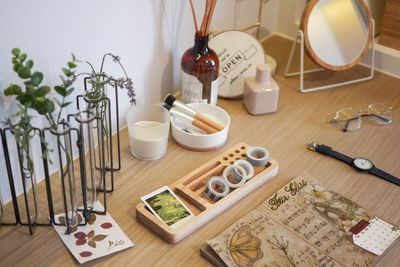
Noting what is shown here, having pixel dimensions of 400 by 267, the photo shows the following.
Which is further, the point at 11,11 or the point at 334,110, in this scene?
the point at 334,110

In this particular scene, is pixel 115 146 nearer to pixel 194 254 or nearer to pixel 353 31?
pixel 194 254

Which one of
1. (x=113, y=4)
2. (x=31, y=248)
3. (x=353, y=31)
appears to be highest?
(x=113, y=4)

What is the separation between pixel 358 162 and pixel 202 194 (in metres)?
0.34

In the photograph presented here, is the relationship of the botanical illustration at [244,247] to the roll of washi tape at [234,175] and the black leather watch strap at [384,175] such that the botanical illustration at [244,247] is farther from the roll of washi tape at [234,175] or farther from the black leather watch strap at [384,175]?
the black leather watch strap at [384,175]

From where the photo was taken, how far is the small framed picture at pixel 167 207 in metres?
0.90

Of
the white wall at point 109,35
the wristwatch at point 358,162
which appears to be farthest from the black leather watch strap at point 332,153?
the white wall at point 109,35

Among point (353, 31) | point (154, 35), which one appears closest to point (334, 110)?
point (353, 31)

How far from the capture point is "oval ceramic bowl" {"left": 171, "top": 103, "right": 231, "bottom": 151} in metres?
A: 1.07

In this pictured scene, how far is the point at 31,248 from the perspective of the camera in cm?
86

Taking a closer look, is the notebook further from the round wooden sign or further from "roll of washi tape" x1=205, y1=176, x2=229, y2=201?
the round wooden sign

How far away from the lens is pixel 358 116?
1.20 m

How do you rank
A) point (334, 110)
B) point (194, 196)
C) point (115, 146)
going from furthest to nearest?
point (334, 110) → point (115, 146) → point (194, 196)

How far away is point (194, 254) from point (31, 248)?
0.26m

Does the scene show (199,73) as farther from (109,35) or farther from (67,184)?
(67,184)
